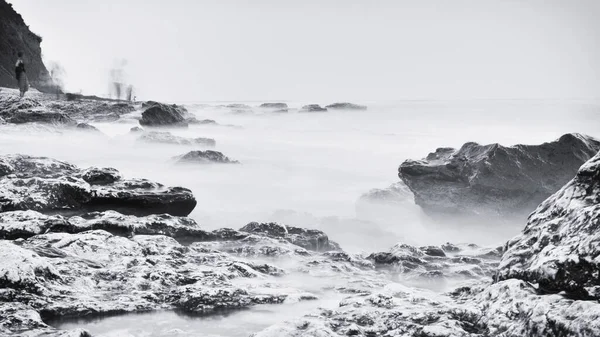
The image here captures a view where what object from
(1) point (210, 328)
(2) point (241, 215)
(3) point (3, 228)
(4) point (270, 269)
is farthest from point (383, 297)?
(2) point (241, 215)

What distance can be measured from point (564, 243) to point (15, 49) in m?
57.0

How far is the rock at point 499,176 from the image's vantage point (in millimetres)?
15828

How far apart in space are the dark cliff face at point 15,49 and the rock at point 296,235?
42331 millimetres

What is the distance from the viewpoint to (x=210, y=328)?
5.91 metres

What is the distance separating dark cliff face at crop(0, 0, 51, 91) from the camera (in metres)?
47.1

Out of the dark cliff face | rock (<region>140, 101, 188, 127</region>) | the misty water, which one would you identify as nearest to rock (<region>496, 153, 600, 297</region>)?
the misty water

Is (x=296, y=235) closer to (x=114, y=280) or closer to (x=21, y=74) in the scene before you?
(x=114, y=280)

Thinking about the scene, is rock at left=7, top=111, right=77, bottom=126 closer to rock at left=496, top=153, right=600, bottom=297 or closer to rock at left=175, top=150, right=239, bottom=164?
rock at left=175, top=150, right=239, bottom=164

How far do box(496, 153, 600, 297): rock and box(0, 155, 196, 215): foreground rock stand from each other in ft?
25.7

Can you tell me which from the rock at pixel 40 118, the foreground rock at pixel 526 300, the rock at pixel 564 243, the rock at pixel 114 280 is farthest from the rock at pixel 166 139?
the rock at pixel 564 243

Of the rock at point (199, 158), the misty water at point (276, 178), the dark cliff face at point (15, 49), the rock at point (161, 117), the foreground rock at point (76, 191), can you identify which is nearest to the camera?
the misty water at point (276, 178)

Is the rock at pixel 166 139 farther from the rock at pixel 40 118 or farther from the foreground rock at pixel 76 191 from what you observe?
the foreground rock at pixel 76 191

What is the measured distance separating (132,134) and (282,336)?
29395 millimetres

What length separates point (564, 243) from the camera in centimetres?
525
